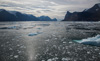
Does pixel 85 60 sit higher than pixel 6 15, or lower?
lower

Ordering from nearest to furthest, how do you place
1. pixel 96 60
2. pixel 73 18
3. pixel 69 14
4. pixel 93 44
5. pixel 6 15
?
1. pixel 96 60
2. pixel 93 44
3. pixel 6 15
4. pixel 73 18
5. pixel 69 14

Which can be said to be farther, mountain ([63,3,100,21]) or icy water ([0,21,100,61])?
mountain ([63,3,100,21])

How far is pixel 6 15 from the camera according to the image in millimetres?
137625

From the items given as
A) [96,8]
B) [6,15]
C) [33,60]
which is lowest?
[33,60]

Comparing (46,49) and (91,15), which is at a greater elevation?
(91,15)

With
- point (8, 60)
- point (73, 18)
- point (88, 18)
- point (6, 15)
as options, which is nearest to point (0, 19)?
point (6, 15)

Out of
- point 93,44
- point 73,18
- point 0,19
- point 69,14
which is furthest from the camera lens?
point 69,14

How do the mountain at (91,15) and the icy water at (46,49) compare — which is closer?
the icy water at (46,49)

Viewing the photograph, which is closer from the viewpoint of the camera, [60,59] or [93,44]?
[60,59]

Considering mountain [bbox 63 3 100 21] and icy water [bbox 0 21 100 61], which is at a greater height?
mountain [bbox 63 3 100 21]

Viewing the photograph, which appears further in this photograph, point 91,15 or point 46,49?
point 91,15

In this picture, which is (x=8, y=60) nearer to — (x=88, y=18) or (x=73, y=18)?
(x=88, y=18)

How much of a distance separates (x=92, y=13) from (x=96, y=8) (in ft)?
42.2

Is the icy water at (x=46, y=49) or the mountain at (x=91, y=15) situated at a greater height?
the mountain at (x=91, y=15)
